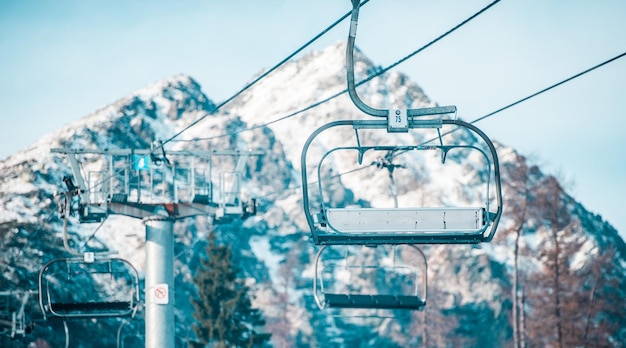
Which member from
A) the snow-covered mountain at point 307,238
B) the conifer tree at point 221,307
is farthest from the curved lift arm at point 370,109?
the conifer tree at point 221,307

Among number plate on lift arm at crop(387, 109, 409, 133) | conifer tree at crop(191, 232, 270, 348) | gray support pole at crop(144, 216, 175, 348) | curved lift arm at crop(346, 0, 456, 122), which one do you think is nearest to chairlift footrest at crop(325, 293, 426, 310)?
gray support pole at crop(144, 216, 175, 348)

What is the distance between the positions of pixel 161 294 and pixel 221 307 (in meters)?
24.3

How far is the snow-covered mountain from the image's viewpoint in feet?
138

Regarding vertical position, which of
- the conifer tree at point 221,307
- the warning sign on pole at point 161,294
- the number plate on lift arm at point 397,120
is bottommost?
the conifer tree at point 221,307

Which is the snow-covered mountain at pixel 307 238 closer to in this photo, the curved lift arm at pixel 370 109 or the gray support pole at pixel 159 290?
the gray support pole at pixel 159 290

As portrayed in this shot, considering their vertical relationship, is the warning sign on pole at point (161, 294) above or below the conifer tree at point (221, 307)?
above

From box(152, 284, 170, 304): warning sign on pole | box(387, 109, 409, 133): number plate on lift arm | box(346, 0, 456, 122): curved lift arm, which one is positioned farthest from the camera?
box(152, 284, 170, 304): warning sign on pole

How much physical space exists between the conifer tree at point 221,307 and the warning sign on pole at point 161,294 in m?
22.0

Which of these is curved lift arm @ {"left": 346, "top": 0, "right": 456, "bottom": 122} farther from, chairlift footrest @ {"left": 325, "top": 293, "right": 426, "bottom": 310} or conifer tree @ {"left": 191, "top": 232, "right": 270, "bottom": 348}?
conifer tree @ {"left": 191, "top": 232, "right": 270, "bottom": 348}

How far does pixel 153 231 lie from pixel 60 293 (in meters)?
30.8

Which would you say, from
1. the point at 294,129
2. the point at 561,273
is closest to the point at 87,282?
the point at 561,273

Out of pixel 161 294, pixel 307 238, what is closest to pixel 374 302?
pixel 161 294

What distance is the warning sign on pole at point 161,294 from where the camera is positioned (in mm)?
19469

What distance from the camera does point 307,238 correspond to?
7288cm
